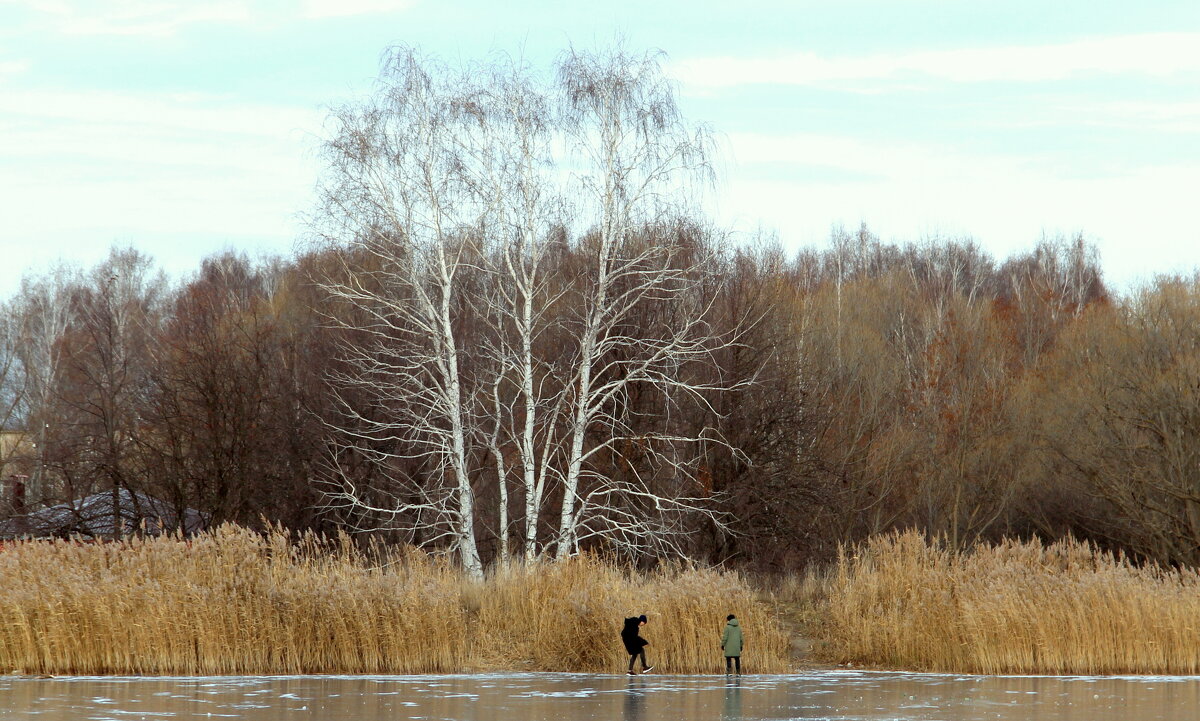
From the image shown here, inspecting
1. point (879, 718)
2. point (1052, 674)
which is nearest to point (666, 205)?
point (1052, 674)

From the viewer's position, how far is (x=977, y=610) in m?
18.9

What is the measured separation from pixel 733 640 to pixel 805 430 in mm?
15512

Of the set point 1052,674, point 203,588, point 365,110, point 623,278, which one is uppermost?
point 365,110

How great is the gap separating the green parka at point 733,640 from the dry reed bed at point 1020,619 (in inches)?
132

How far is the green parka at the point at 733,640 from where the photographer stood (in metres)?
18.0

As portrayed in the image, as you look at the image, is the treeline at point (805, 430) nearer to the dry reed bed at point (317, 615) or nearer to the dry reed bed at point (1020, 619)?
the dry reed bed at point (1020, 619)

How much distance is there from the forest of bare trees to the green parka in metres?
5.89

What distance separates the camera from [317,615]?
1825cm

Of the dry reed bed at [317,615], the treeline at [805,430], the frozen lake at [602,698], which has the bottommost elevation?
the frozen lake at [602,698]

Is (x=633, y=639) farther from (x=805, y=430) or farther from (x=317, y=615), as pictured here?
(x=805, y=430)

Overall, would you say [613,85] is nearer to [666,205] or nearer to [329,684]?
[666,205]

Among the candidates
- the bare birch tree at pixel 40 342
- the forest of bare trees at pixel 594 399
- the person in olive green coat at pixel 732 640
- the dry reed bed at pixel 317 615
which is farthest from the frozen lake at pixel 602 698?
the bare birch tree at pixel 40 342

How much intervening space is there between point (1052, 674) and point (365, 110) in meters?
16.8

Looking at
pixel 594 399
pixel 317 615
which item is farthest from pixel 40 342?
pixel 317 615
